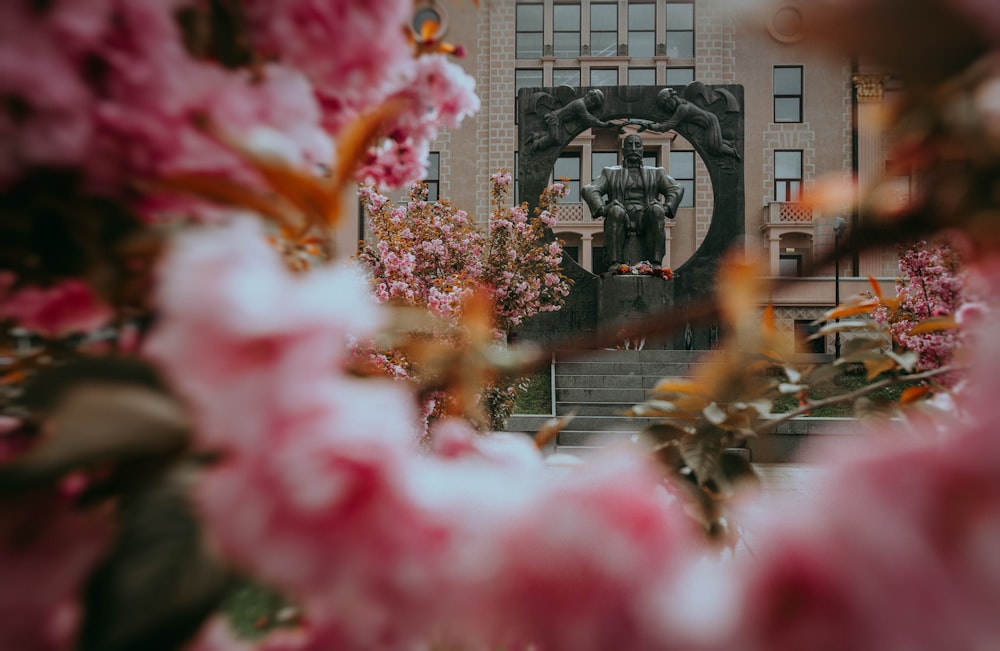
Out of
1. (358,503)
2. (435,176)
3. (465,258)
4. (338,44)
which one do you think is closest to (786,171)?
(435,176)

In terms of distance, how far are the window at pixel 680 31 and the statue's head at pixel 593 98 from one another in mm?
6093

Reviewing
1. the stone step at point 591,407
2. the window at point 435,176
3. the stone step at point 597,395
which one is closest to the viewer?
the stone step at point 591,407

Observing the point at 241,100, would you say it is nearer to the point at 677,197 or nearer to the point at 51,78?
the point at 51,78

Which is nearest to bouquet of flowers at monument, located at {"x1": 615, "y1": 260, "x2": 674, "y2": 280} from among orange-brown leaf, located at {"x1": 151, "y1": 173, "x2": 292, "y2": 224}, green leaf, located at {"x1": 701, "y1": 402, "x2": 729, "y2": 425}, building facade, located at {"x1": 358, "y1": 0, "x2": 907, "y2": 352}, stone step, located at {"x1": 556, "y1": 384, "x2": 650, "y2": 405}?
stone step, located at {"x1": 556, "y1": 384, "x2": 650, "y2": 405}

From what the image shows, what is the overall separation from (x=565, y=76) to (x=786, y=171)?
4.69 m

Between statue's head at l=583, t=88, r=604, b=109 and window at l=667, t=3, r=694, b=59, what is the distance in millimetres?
6093

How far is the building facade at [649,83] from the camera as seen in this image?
10898 millimetres

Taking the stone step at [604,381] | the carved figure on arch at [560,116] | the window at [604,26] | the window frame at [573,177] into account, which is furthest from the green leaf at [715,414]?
the window at [604,26]

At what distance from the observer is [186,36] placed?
184 mm

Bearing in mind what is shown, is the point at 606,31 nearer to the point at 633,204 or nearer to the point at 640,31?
the point at 640,31

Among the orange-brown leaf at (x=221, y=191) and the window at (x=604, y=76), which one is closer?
the orange-brown leaf at (x=221, y=191)

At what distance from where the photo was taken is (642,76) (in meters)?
11.8

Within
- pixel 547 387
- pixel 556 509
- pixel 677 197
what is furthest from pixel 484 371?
pixel 677 197

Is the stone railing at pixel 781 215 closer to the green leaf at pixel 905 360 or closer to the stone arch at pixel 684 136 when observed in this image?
the stone arch at pixel 684 136
